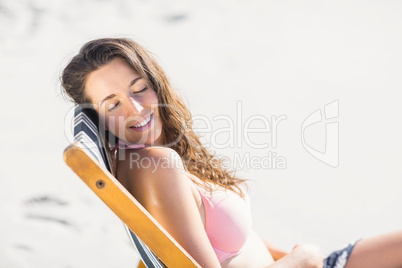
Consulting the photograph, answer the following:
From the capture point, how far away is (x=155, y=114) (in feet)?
5.86

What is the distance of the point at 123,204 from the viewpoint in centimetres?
125

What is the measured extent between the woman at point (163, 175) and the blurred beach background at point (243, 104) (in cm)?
25

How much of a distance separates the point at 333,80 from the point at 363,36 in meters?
0.98

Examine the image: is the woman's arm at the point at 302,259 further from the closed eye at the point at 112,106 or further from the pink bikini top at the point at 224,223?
the closed eye at the point at 112,106

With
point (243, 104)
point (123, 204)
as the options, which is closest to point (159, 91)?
point (123, 204)

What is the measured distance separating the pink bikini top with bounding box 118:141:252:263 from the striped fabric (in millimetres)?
234

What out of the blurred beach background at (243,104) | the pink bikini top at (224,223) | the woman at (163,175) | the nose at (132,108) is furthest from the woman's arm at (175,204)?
the blurred beach background at (243,104)

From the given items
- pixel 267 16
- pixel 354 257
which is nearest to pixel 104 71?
pixel 354 257

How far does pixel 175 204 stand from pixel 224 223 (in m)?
0.25

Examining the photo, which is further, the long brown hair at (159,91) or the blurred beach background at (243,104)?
the blurred beach background at (243,104)

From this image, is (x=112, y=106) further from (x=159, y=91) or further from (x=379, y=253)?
(x=379, y=253)

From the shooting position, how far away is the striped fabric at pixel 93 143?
1.34 meters

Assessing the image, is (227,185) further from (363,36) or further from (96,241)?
(363,36)

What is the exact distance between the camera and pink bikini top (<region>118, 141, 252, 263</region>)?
5.22 ft
